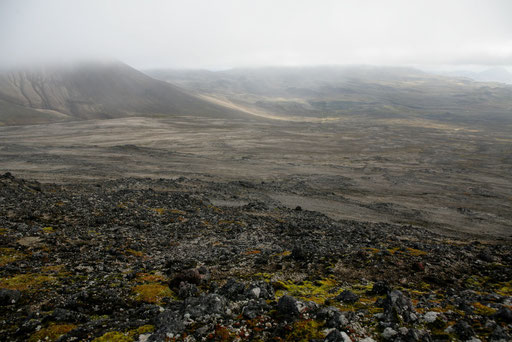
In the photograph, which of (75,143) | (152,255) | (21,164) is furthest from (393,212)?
(75,143)


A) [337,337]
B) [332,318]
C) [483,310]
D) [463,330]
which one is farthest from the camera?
[483,310]

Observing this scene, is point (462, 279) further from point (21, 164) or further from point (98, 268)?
point (21, 164)

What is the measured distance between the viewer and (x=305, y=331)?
19.9 ft

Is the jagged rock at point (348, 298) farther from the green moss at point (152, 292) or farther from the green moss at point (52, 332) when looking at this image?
the green moss at point (52, 332)

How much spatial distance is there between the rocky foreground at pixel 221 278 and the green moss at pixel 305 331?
24mm

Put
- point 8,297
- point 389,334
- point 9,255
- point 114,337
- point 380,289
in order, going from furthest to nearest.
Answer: point 9,255 < point 380,289 < point 8,297 < point 114,337 < point 389,334

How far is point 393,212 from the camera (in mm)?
26891

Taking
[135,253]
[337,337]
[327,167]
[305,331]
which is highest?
[337,337]

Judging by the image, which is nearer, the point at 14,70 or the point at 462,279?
the point at 462,279

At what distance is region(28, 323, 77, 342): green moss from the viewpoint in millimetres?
5984

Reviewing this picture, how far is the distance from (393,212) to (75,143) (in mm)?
61985

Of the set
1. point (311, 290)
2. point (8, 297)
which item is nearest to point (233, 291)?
point (311, 290)

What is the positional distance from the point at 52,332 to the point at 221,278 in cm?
493

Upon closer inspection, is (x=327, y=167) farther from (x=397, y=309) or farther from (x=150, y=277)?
(x=397, y=309)
